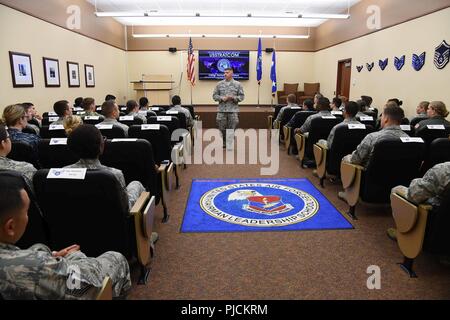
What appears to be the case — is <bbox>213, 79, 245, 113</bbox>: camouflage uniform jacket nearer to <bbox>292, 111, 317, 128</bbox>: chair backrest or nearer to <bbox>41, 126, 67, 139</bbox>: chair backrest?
<bbox>292, 111, 317, 128</bbox>: chair backrest

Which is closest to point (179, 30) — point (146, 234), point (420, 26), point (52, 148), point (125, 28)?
point (125, 28)

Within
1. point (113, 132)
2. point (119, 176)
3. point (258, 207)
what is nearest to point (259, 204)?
point (258, 207)

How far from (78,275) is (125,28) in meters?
11.6

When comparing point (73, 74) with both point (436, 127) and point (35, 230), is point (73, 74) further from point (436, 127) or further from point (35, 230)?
point (436, 127)

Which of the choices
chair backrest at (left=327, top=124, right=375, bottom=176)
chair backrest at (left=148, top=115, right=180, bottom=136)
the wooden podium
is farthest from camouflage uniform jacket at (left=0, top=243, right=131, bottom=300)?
the wooden podium

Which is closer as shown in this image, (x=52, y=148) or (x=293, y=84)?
(x=52, y=148)

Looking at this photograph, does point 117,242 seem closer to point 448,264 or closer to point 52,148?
point 52,148

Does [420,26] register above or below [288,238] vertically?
above

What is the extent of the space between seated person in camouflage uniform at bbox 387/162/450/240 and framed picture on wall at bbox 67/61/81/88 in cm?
726

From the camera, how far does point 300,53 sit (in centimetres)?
1177

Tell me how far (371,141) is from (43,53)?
6163 millimetres

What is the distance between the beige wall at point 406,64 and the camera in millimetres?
5371

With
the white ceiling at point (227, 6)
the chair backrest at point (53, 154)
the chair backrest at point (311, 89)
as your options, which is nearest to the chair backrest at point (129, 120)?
the chair backrest at point (53, 154)

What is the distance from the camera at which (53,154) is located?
270 cm
